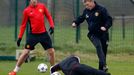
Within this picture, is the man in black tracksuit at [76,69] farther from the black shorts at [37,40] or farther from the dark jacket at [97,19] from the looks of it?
the black shorts at [37,40]

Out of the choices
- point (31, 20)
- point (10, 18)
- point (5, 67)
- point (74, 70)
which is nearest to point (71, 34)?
point (10, 18)

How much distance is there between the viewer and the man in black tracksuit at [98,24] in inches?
524

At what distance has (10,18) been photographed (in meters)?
22.0

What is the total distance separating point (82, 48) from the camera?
2058cm

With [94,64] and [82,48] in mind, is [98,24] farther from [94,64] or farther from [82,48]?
[82,48]

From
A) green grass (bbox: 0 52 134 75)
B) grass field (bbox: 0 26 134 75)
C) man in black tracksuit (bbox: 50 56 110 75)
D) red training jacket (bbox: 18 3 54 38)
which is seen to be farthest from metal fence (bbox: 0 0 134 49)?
man in black tracksuit (bbox: 50 56 110 75)

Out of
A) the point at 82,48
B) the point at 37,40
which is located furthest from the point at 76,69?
the point at 82,48

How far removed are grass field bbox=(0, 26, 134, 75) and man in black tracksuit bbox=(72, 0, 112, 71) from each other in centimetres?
313

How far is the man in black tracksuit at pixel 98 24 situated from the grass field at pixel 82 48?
10.3 feet

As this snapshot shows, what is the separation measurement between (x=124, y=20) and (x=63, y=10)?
250 cm

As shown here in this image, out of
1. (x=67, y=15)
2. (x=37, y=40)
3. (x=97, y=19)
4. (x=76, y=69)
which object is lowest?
(x=67, y=15)

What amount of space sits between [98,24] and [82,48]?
7.12 metres

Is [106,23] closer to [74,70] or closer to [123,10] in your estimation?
[74,70]

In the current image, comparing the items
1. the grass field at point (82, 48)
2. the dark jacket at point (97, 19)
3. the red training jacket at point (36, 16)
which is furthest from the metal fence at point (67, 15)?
the dark jacket at point (97, 19)
